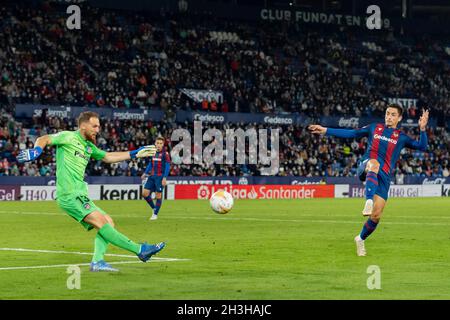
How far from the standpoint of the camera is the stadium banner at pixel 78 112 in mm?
49281

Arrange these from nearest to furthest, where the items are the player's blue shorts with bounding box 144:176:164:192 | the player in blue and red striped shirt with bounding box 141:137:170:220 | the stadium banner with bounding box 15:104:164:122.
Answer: the player in blue and red striped shirt with bounding box 141:137:170:220 → the player's blue shorts with bounding box 144:176:164:192 → the stadium banner with bounding box 15:104:164:122

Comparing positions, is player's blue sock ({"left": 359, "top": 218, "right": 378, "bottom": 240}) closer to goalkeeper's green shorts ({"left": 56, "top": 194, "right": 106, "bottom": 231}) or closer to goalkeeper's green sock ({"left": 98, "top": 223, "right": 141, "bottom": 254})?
goalkeeper's green sock ({"left": 98, "top": 223, "right": 141, "bottom": 254})

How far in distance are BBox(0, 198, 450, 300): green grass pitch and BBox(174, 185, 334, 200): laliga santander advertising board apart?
780 inches

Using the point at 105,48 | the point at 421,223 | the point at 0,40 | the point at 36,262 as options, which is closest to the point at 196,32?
the point at 105,48

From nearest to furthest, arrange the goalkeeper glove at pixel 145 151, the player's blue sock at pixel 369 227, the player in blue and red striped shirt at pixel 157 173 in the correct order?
the goalkeeper glove at pixel 145 151 → the player's blue sock at pixel 369 227 → the player in blue and red striped shirt at pixel 157 173

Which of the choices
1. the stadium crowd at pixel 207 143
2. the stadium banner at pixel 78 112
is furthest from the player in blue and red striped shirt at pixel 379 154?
the stadium banner at pixel 78 112

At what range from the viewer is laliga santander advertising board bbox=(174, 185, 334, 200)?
166 feet

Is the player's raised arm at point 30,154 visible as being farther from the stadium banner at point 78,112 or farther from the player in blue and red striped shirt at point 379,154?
the stadium banner at point 78,112

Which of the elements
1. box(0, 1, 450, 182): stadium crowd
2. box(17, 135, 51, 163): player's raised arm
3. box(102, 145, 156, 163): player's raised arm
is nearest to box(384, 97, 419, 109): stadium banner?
box(0, 1, 450, 182): stadium crowd

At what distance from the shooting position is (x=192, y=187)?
2008 inches

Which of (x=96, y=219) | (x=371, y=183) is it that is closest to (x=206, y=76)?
(x=371, y=183)

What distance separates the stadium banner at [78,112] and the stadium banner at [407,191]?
1290 centimetres

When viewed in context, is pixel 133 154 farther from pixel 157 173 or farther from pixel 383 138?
pixel 157 173
